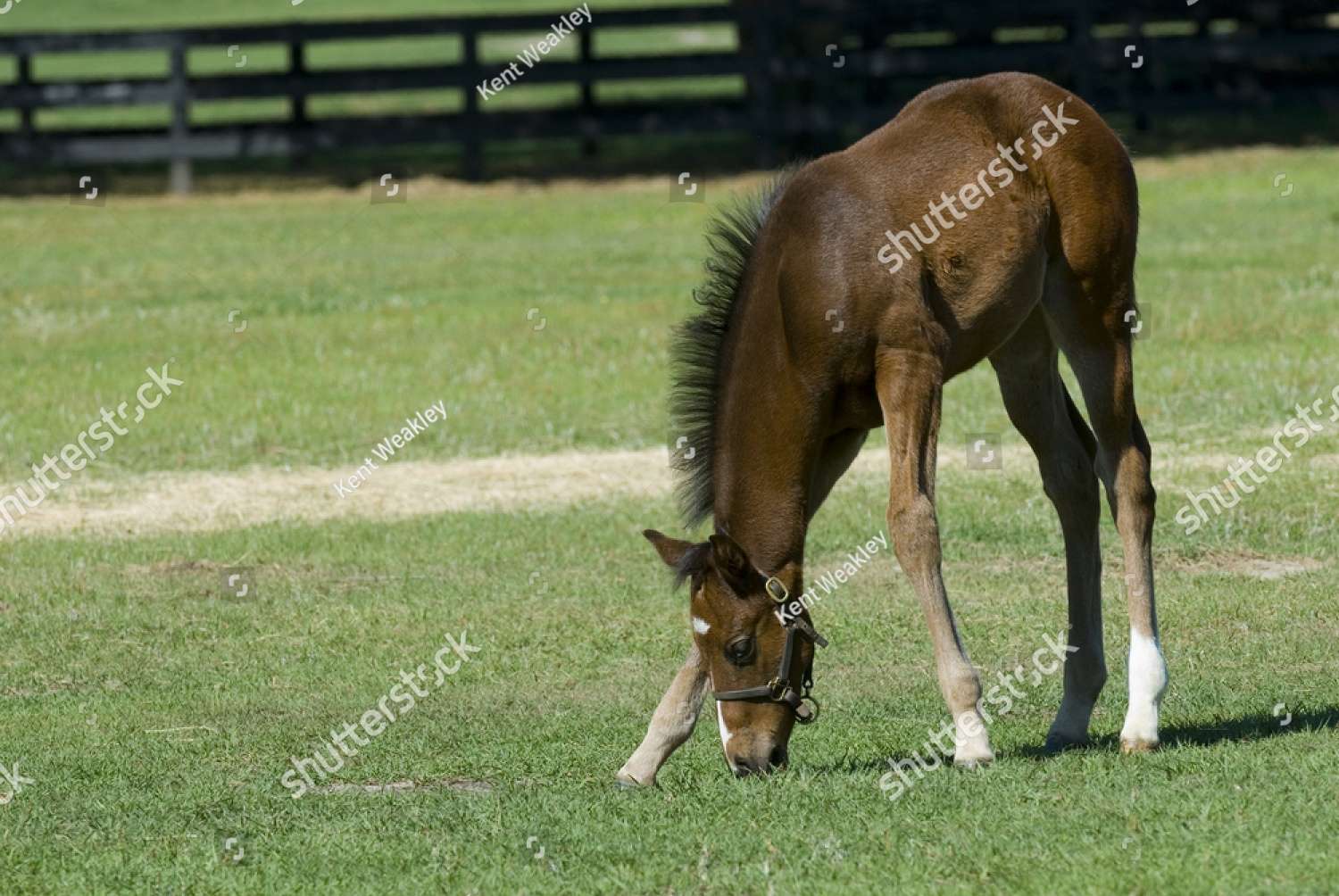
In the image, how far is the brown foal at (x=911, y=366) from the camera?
6645 millimetres

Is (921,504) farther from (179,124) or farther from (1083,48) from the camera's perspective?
(179,124)

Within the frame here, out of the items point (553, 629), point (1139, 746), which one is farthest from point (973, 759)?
point (553, 629)

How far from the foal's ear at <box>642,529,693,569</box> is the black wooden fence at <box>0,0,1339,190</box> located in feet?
64.0

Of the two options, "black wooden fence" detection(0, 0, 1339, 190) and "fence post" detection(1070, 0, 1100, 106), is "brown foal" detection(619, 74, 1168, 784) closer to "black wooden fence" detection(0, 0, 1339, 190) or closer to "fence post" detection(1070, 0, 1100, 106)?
"black wooden fence" detection(0, 0, 1339, 190)

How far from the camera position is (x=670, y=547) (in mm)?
6703

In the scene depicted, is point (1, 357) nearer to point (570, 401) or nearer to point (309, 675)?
point (570, 401)

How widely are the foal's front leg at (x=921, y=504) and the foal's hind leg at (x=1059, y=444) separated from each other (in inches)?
40.0

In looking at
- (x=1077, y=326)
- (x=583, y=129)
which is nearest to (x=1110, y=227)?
(x=1077, y=326)

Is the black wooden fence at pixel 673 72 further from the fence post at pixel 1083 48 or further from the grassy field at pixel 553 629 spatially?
the grassy field at pixel 553 629

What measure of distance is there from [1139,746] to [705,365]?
6.43ft

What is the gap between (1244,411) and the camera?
1388 centimetres

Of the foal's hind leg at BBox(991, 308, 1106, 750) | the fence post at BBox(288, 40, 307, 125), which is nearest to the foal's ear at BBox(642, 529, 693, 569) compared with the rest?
the foal's hind leg at BBox(991, 308, 1106, 750)

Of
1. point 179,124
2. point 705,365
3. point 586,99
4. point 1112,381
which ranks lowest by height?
point 586,99

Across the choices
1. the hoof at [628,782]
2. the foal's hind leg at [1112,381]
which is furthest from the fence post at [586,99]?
the hoof at [628,782]
